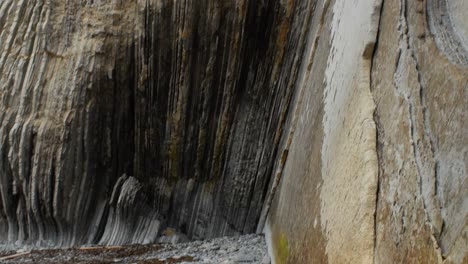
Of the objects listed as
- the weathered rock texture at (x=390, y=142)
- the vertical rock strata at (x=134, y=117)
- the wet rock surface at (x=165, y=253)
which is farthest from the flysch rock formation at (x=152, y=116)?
the weathered rock texture at (x=390, y=142)

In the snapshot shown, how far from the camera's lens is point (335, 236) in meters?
1.81

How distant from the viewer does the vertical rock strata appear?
4027 mm

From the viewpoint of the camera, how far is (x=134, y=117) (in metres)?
4.27

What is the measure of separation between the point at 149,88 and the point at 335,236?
103 inches

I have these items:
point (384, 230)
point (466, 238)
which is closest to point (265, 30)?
point (384, 230)

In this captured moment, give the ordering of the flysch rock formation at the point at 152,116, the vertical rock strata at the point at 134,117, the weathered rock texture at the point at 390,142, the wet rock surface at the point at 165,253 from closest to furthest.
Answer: the weathered rock texture at the point at 390,142, the wet rock surface at the point at 165,253, the flysch rock formation at the point at 152,116, the vertical rock strata at the point at 134,117

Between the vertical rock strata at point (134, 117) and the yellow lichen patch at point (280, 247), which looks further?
the vertical rock strata at point (134, 117)

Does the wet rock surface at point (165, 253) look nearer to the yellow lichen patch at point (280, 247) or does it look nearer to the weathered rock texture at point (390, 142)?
the yellow lichen patch at point (280, 247)

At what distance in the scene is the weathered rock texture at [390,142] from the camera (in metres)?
1.18

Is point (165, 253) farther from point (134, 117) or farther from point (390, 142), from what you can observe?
point (390, 142)

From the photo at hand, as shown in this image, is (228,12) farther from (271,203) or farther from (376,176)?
(376,176)

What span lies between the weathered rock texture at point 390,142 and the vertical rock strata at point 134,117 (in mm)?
1526

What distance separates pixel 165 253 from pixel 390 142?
261 centimetres

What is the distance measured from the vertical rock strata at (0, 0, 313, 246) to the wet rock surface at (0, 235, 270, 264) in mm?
213
